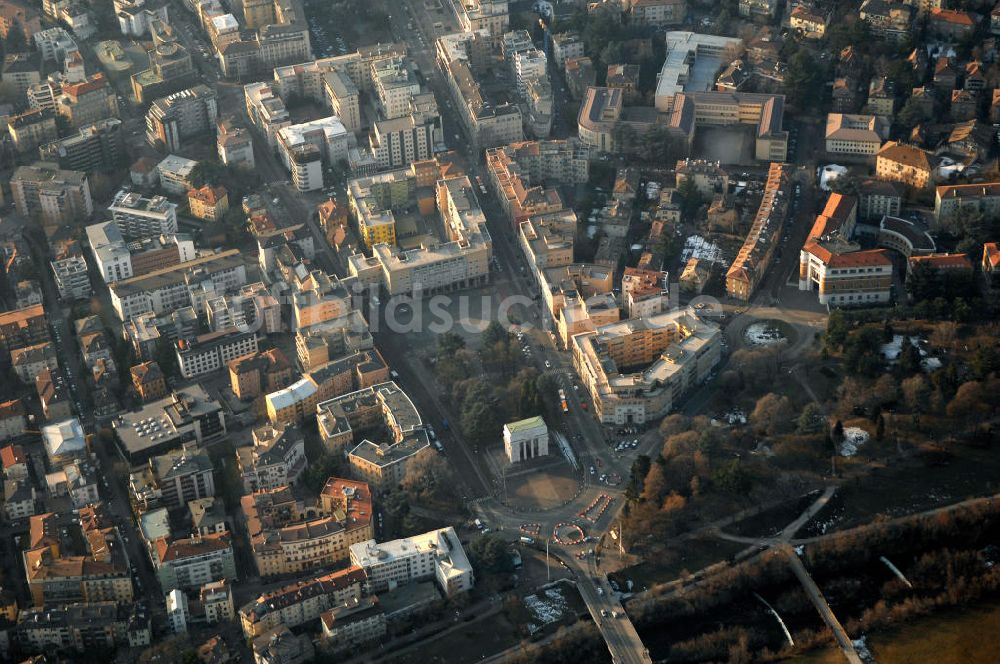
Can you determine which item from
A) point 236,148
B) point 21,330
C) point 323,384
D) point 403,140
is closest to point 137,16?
point 236,148

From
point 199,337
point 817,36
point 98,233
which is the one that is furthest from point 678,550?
point 817,36

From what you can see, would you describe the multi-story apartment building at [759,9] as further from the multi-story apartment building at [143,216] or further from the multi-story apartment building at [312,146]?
the multi-story apartment building at [143,216]

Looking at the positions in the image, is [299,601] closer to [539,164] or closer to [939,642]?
[939,642]

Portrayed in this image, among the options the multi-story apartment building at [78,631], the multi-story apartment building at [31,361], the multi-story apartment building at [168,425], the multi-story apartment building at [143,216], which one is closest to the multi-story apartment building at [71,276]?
the multi-story apartment building at [143,216]

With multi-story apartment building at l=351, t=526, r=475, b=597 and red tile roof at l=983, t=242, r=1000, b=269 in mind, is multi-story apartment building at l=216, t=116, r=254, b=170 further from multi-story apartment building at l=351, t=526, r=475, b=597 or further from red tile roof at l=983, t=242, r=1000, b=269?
red tile roof at l=983, t=242, r=1000, b=269

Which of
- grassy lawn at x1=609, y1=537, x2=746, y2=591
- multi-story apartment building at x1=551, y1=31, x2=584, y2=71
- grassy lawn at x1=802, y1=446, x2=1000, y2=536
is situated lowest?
grassy lawn at x1=609, y1=537, x2=746, y2=591

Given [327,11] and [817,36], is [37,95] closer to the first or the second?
[327,11]

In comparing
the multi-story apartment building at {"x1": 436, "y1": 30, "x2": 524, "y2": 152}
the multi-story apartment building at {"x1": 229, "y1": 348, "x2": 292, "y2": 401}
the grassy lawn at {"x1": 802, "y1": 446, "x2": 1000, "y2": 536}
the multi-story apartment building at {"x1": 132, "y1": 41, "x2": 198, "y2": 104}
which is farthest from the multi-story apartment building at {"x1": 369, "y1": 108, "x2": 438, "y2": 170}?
the grassy lawn at {"x1": 802, "y1": 446, "x2": 1000, "y2": 536}
